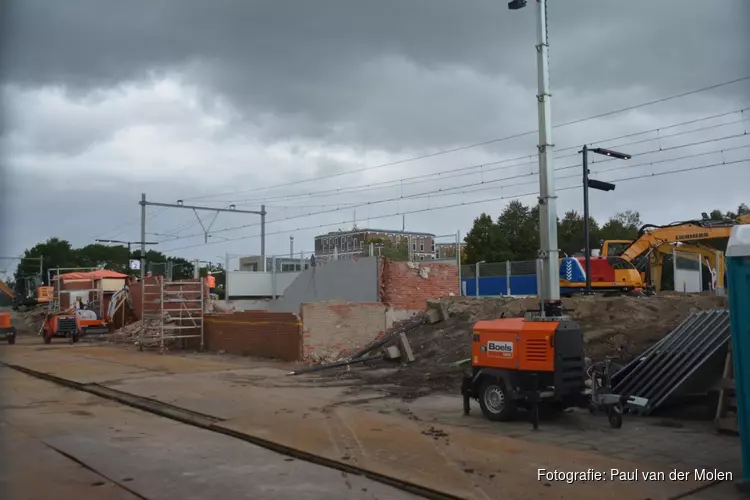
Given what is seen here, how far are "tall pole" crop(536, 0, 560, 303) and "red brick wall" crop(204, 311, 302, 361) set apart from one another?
10067 mm

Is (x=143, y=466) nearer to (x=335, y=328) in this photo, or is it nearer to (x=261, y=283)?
(x=335, y=328)

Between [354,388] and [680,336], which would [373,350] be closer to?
[354,388]

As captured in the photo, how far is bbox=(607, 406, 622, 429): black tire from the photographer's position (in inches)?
362

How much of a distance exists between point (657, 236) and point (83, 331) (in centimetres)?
2596

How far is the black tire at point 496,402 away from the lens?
953 cm

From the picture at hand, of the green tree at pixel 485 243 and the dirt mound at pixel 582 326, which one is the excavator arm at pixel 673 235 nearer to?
the dirt mound at pixel 582 326

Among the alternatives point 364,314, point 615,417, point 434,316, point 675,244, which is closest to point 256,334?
point 364,314

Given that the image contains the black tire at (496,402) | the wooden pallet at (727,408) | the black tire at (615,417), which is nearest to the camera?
the wooden pallet at (727,408)

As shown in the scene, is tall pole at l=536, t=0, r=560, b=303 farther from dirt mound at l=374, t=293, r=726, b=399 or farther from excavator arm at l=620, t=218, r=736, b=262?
excavator arm at l=620, t=218, r=736, b=262

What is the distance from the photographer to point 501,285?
31.7 meters

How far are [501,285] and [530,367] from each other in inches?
896

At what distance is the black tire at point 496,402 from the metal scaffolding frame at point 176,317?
1621 cm

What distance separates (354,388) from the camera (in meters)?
14.0

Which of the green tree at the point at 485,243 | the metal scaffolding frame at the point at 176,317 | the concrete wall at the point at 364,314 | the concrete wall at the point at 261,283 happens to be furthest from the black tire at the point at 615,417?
the green tree at the point at 485,243
